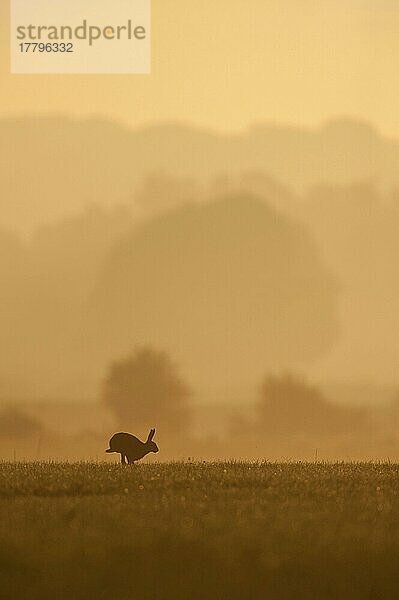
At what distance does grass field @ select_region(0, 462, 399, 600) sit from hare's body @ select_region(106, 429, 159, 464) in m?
0.60

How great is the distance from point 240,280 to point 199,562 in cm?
386

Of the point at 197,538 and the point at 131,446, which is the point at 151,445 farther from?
the point at 197,538

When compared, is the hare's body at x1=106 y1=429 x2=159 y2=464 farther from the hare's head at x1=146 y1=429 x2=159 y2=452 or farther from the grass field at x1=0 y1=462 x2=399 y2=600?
the grass field at x1=0 y1=462 x2=399 y2=600

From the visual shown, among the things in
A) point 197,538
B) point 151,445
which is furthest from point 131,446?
point 197,538

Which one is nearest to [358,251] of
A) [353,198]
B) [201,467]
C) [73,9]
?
[353,198]

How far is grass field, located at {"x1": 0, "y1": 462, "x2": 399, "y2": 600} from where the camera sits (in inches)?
255

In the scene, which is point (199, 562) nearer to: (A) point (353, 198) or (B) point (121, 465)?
(B) point (121, 465)

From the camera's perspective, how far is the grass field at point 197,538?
6.49 metres

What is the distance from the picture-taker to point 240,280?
9914mm

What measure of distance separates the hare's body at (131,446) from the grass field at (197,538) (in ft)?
1.97

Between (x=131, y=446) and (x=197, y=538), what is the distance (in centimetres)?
299

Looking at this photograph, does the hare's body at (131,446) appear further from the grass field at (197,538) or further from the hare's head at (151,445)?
the grass field at (197,538)

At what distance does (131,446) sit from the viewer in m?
10.0

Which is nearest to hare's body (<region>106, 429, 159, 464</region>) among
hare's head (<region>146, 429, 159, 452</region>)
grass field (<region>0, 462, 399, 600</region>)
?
hare's head (<region>146, 429, 159, 452</region>)
